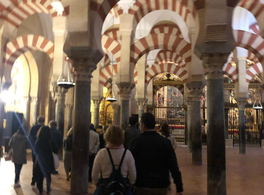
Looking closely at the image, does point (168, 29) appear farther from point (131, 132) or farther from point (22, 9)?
point (131, 132)

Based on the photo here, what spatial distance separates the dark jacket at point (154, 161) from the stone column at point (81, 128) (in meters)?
2.32

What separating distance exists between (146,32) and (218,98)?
7.81 meters

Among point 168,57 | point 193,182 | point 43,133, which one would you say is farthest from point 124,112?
point 168,57

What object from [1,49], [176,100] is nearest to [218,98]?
[1,49]

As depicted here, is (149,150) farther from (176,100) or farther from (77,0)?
(176,100)

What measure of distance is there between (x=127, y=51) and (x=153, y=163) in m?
5.67

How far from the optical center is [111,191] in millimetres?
1896

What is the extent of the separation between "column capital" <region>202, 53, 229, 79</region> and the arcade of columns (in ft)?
0.05

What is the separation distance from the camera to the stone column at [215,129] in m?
3.86

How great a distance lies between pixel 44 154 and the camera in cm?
386

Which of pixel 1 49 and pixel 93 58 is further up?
pixel 1 49

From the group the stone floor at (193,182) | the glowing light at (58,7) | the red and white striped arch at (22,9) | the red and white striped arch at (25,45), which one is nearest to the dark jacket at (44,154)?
the stone floor at (193,182)

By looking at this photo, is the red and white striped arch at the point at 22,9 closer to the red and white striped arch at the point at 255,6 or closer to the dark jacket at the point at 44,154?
the dark jacket at the point at 44,154

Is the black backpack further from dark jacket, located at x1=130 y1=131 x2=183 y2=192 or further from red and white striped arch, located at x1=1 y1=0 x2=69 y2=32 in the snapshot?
red and white striped arch, located at x1=1 y1=0 x2=69 y2=32
